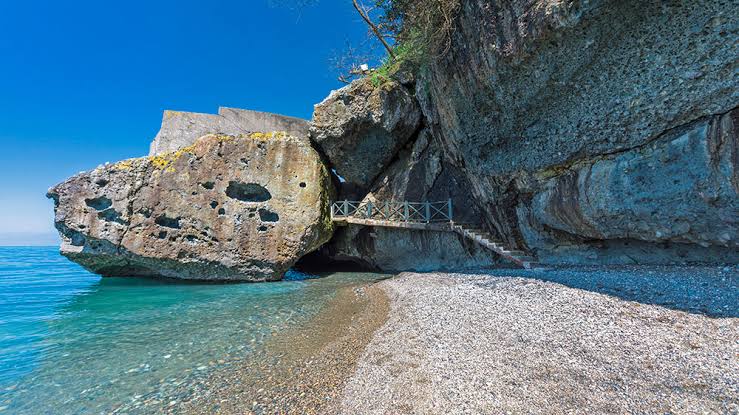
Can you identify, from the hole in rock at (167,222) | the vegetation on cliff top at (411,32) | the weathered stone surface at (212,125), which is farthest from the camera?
the weathered stone surface at (212,125)

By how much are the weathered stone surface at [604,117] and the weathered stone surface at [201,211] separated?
789 centimetres

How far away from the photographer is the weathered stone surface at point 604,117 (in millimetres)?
4656

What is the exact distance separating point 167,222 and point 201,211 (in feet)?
5.11

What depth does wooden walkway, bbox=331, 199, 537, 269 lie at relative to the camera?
10953mm

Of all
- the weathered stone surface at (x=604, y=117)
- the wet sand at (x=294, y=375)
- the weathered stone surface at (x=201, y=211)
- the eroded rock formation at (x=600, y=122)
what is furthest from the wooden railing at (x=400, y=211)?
the wet sand at (x=294, y=375)

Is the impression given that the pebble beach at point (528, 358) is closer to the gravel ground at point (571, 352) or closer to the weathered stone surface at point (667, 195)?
the gravel ground at point (571, 352)

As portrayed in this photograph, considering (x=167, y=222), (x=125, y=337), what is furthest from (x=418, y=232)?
(x=167, y=222)

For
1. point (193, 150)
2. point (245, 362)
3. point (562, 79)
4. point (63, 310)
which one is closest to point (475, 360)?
point (245, 362)

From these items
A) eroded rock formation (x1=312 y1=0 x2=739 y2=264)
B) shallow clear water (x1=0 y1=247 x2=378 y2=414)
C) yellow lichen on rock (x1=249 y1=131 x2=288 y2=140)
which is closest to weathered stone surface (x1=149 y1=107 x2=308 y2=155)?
yellow lichen on rock (x1=249 y1=131 x2=288 y2=140)

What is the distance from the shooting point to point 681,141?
4.95 m

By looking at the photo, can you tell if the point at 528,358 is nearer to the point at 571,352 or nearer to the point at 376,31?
the point at 571,352

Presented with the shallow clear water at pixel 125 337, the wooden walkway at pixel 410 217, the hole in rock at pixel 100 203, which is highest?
the hole in rock at pixel 100 203

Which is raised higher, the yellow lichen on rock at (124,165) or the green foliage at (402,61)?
the green foliage at (402,61)

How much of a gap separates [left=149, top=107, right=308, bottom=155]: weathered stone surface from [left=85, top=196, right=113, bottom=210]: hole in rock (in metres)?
2.94
